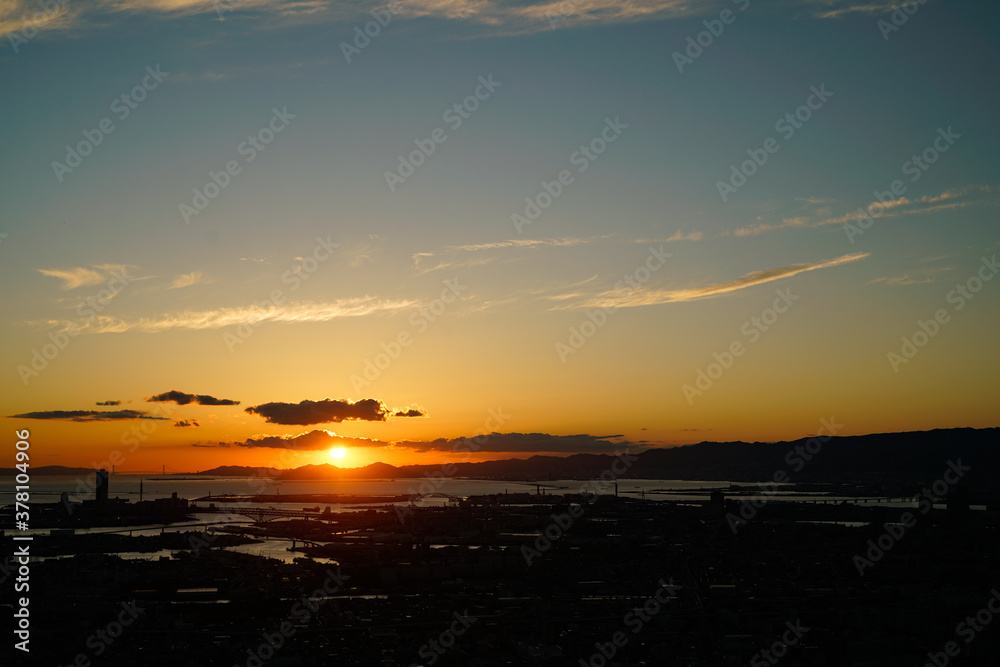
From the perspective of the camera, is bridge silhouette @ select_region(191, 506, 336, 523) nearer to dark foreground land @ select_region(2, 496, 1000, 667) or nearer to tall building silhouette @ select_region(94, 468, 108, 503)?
tall building silhouette @ select_region(94, 468, 108, 503)

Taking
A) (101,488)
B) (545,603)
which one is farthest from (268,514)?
(545,603)

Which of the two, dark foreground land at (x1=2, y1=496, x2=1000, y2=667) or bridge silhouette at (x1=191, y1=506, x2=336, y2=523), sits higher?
bridge silhouette at (x1=191, y1=506, x2=336, y2=523)

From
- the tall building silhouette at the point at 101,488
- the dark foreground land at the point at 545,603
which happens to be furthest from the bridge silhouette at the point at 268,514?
the dark foreground land at the point at 545,603

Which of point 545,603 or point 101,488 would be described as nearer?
point 545,603

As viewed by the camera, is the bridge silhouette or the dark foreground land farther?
the bridge silhouette

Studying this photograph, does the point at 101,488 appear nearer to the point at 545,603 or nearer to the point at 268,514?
the point at 268,514

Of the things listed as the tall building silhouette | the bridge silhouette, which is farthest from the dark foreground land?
the tall building silhouette

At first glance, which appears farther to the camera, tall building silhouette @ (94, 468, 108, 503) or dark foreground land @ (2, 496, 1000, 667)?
tall building silhouette @ (94, 468, 108, 503)

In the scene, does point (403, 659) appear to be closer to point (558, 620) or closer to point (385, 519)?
point (558, 620)

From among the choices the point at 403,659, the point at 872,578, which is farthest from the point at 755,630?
the point at 872,578
